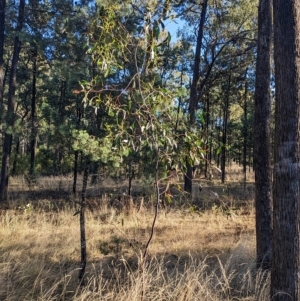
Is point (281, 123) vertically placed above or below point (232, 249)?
above

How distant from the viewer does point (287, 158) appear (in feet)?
9.88

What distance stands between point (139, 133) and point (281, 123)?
124 cm

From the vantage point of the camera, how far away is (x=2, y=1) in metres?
10.7

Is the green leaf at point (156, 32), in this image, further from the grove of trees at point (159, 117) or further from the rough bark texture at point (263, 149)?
the rough bark texture at point (263, 149)

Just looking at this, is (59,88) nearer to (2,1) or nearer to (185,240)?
(2,1)

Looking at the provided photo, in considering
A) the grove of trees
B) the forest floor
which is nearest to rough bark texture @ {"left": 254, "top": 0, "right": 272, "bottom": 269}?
the grove of trees

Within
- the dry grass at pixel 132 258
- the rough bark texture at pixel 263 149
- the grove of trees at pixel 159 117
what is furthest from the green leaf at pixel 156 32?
the rough bark texture at pixel 263 149

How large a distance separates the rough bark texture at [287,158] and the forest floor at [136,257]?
46cm

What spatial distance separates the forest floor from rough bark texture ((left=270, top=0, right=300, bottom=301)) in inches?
18.3

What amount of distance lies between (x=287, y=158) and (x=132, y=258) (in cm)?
377

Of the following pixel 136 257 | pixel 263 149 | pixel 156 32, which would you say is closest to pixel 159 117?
pixel 156 32

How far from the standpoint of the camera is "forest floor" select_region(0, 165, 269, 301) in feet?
12.2

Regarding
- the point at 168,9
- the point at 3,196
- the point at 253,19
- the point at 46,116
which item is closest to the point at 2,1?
the point at 46,116

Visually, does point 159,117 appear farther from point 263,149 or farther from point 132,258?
point 132,258
